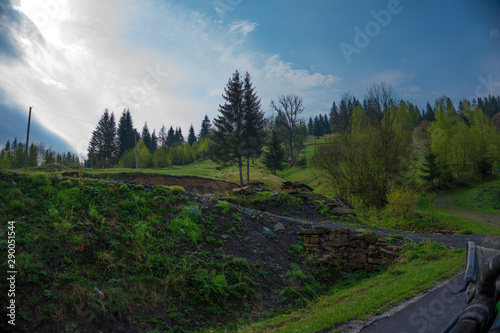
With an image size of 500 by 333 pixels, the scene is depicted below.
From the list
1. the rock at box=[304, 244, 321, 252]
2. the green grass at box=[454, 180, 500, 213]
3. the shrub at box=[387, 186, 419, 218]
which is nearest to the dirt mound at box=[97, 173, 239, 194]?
the shrub at box=[387, 186, 419, 218]

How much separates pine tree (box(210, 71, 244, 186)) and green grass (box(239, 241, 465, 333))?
2908 cm

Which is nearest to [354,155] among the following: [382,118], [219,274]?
[382,118]

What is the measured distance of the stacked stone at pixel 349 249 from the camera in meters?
10.1

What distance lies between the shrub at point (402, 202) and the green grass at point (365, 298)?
364 inches

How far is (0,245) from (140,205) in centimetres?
422

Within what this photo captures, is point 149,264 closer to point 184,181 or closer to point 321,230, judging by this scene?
point 321,230

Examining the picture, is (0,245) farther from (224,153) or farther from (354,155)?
(224,153)

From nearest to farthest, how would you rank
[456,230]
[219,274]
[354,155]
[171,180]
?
[219,274]
[456,230]
[354,155]
[171,180]

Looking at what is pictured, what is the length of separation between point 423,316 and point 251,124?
33.7 metres

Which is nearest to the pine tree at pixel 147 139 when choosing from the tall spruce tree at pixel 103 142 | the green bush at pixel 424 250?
the tall spruce tree at pixel 103 142

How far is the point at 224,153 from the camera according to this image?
3694 centimetres

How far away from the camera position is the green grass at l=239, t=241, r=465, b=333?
5723 mm

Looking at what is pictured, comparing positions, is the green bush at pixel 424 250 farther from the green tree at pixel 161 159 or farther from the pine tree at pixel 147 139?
the pine tree at pixel 147 139

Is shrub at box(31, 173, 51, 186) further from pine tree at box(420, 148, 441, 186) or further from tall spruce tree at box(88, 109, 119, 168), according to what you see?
tall spruce tree at box(88, 109, 119, 168)
